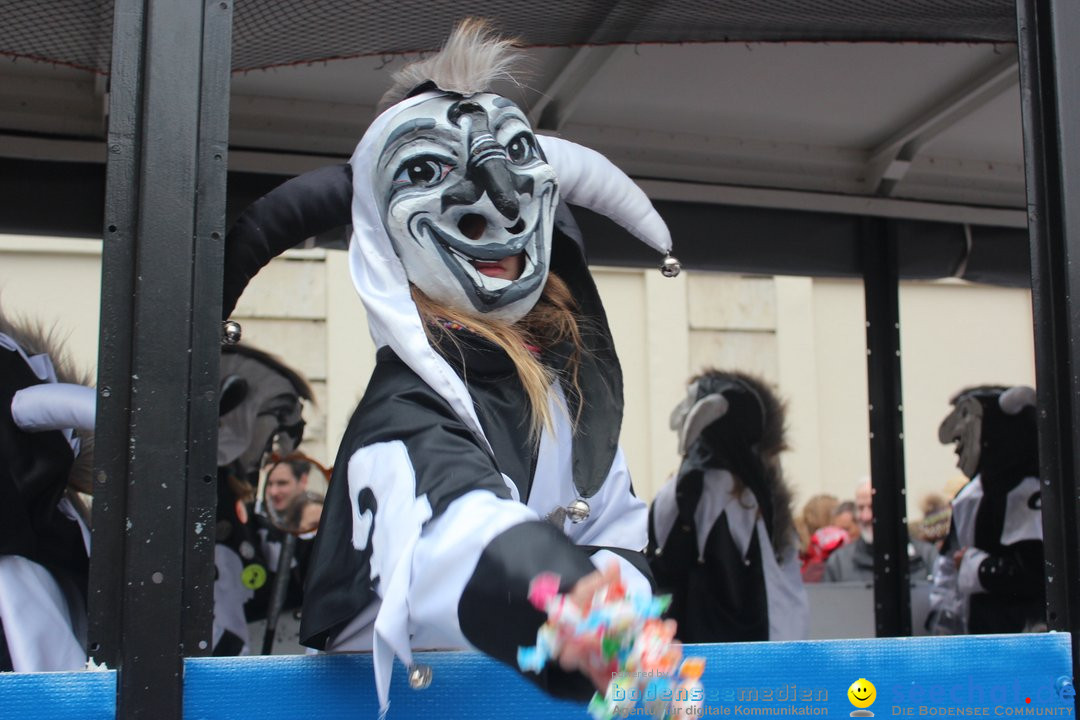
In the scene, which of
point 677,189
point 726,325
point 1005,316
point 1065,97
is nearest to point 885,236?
point 677,189

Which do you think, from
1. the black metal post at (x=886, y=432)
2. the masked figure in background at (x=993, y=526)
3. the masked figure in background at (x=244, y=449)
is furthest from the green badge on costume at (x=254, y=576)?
the masked figure in background at (x=993, y=526)

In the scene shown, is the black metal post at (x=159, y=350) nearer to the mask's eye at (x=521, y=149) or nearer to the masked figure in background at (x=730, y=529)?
the mask's eye at (x=521, y=149)

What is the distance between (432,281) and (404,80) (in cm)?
46

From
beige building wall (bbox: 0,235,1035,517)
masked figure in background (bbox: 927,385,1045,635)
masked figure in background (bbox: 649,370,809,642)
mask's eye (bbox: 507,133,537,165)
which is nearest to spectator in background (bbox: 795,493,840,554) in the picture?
beige building wall (bbox: 0,235,1035,517)

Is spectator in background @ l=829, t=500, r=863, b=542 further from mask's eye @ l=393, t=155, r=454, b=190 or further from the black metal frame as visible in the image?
the black metal frame

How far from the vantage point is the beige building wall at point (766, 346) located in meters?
6.99

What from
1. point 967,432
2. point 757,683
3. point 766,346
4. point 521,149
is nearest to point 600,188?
point 521,149

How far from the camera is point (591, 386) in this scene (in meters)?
2.02

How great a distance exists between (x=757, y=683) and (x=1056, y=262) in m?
0.82

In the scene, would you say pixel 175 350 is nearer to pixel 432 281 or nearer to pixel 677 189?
pixel 432 281

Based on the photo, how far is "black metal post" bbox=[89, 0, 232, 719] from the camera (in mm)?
1395

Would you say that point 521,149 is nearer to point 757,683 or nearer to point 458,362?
point 458,362

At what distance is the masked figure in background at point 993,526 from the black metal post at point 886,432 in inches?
20.7

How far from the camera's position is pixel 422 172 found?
73.7 inches
